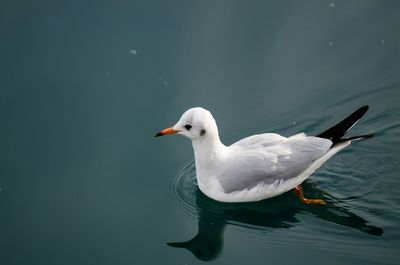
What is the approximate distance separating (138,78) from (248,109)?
148 cm

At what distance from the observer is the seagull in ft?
18.3

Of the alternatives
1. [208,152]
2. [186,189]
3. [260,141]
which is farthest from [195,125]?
[186,189]

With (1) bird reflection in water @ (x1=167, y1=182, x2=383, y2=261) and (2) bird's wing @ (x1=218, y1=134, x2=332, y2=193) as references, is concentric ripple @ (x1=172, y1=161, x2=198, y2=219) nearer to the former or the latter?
(1) bird reflection in water @ (x1=167, y1=182, x2=383, y2=261)

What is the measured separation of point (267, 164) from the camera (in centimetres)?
561

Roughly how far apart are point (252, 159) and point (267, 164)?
0.52 feet

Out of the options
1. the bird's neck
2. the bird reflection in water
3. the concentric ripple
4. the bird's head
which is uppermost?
the bird's head

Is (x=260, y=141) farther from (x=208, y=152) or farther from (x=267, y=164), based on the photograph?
(x=208, y=152)

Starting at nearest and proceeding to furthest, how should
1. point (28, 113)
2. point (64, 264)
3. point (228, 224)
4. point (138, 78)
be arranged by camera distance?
point (64, 264) < point (228, 224) < point (28, 113) < point (138, 78)

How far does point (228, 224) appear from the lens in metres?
5.57

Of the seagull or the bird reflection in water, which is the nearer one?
the bird reflection in water

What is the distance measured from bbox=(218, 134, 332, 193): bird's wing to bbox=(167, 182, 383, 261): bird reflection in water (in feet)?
0.86

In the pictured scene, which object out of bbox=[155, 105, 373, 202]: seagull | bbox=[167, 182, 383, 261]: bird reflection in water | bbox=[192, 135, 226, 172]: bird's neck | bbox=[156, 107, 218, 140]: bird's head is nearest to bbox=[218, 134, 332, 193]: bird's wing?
bbox=[155, 105, 373, 202]: seagull

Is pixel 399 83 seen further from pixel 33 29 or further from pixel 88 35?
pixel 33 29

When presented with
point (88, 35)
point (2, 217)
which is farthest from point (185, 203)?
point (88, 35)
